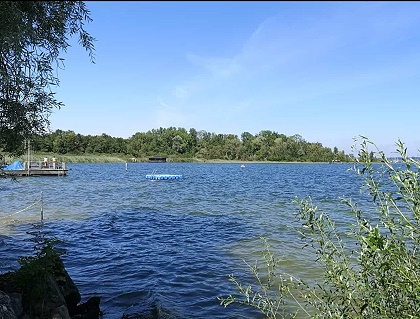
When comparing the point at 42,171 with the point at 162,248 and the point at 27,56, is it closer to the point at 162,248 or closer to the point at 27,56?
the point at 162,248

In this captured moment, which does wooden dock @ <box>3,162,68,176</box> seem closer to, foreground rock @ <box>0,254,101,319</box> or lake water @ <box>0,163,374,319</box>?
lake water @ <box>0,163,374,319</box>

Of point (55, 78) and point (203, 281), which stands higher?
point (55, 78)

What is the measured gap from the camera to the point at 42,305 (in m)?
6.30

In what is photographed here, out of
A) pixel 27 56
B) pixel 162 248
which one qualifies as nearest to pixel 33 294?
pixel 27 56

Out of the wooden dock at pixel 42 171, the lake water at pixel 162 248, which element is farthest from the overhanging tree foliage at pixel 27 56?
the wooden dock at pixel 42 171

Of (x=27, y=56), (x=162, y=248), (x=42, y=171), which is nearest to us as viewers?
(x=27, y=56)

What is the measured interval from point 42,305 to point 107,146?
584 feet

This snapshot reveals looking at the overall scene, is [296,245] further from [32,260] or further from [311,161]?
[311,161]

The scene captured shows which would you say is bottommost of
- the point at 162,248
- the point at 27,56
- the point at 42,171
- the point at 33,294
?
the point at 162,248

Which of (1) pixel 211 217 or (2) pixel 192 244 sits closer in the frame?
(2) pixel 192 244

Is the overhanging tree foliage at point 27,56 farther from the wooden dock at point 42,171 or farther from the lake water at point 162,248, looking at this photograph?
the wooden dock at point 42,171

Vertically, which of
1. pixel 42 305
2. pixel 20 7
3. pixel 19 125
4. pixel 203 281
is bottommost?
pixel 203 281

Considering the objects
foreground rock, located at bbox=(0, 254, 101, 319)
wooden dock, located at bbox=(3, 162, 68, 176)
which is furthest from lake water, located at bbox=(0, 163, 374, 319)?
wooden dock, located at bbox=(3, 162, 68, 176)

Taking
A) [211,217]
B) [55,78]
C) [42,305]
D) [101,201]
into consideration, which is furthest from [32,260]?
[101,201]
